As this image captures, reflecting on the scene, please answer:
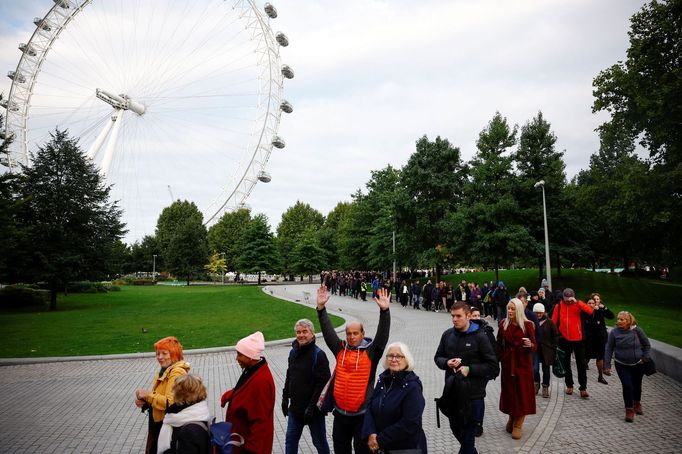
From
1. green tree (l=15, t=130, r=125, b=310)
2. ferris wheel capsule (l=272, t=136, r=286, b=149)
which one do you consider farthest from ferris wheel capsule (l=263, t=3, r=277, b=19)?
green tree (l=15, t=130, r=125, b=310)

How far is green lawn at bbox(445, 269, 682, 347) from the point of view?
16609mm

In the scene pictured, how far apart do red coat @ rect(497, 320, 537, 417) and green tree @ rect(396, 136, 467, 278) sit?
1233 inches

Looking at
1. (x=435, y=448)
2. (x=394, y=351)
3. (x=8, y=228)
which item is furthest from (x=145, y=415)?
(x=8, y=228)

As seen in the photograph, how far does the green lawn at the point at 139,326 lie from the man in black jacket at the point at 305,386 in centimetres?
1002

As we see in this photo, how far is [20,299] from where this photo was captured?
29.2m

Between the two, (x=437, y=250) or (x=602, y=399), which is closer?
(x=602, y=399)

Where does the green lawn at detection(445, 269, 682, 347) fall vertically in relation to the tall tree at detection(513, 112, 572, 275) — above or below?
below

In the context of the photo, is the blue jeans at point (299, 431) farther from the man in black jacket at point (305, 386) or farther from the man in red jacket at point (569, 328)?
the man in red jacket at point (569, 328)

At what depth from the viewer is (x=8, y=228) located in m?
14.3

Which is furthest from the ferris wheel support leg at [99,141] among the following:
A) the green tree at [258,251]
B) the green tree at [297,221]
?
the green tree at [297,221]

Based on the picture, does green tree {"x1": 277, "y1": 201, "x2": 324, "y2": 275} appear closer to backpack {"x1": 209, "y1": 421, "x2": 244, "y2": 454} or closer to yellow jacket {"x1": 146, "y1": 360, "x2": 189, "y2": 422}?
yellow jacket {"x1": 146, "y1": 360, "x2": 189, "y2": 422}

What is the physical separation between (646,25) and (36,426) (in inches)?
1266

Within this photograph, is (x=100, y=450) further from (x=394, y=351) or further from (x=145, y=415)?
(x=394, y=351)

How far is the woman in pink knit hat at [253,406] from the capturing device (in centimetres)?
398
